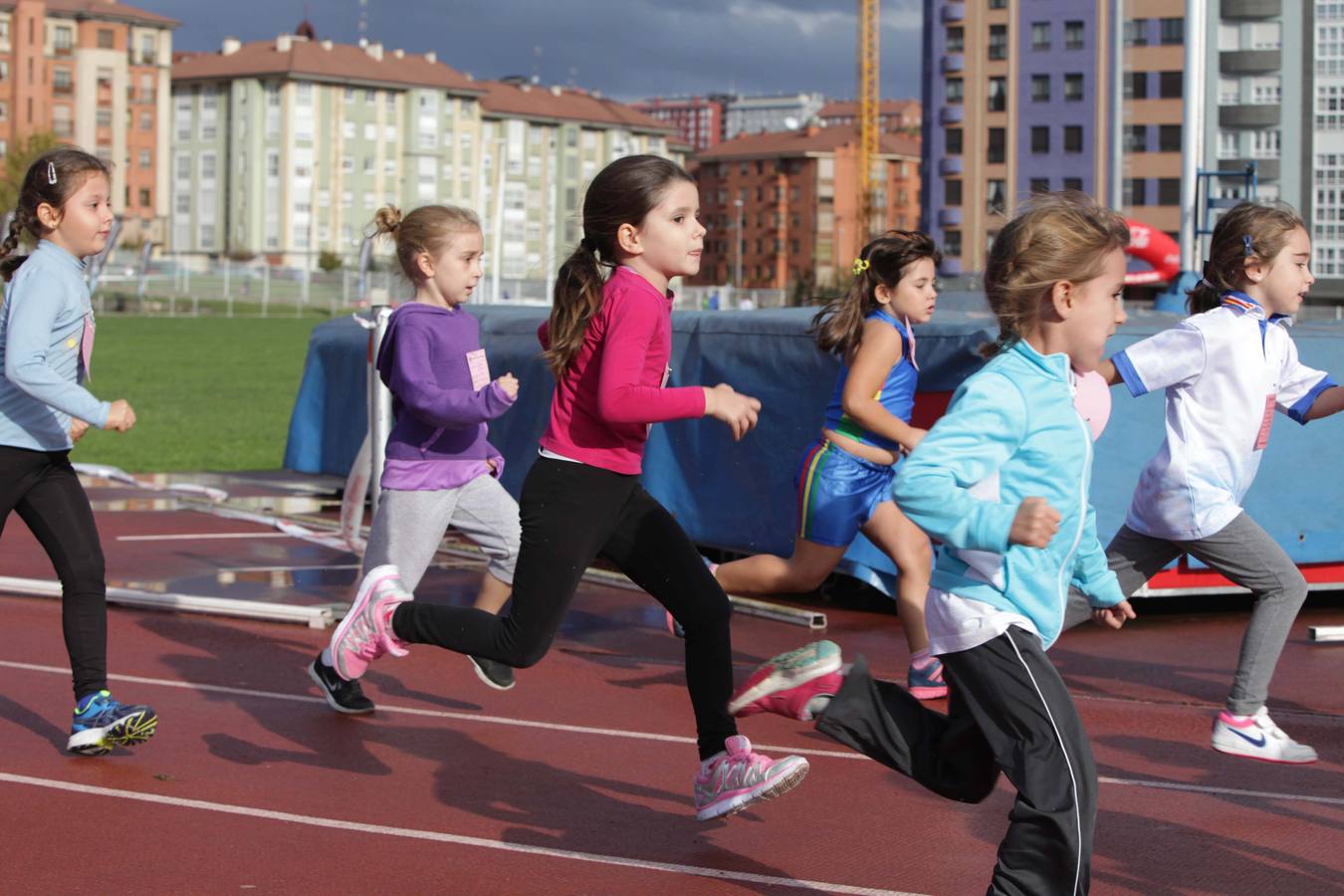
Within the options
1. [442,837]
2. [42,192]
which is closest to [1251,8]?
[42,192]

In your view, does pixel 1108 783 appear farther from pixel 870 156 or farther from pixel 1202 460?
pixel 870 156

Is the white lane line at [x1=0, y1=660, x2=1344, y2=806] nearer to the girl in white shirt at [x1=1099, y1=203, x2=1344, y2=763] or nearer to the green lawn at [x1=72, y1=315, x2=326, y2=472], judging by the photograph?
the girl in white shirt at [x1=1099, y1=203, x2=1344, y2=763]

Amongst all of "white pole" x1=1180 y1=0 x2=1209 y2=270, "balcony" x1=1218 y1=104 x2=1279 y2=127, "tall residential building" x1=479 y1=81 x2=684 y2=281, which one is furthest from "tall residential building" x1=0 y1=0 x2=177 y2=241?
"white pole" x1=1180 y1=0 x2=1209 y2=270

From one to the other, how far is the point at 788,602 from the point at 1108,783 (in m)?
3.90

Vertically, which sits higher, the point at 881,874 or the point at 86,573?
the point at 86,573

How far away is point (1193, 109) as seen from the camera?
1596 cm

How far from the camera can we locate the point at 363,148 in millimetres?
131125

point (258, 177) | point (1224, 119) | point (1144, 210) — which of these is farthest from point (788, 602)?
point (258, 177)

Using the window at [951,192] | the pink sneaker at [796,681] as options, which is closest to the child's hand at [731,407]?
the pink sneaker at [796,681]

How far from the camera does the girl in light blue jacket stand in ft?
11.3

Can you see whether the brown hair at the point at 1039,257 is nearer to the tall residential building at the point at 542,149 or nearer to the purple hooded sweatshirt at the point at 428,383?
the purple hooded sweatshirt at the point at 428,383

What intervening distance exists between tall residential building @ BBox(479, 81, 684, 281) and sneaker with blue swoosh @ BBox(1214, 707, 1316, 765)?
435ft

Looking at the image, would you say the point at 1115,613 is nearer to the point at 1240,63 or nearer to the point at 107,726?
the point at 107,726

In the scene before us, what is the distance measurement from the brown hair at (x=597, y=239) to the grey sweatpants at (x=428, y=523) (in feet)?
5.01
